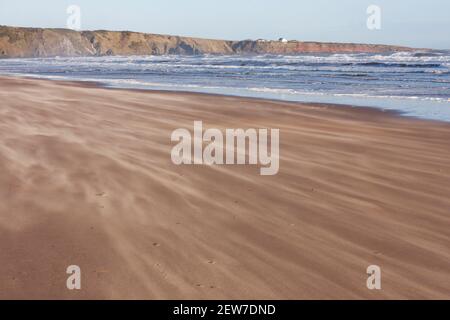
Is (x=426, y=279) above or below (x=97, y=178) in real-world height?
below

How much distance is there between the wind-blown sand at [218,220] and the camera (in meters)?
3.08

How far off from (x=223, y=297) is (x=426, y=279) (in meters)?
1.28

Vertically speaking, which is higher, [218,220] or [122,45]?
[122,45]

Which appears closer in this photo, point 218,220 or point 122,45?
point 218,220

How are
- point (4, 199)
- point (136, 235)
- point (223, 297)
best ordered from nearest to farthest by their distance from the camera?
point (223, 297) → point (136, 235) → point (4, 199)

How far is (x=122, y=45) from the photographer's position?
13225 cm

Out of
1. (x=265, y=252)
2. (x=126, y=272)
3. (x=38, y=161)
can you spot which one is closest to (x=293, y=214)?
(x=265, y=252)

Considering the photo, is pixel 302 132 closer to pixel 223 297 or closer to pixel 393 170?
pixel 393 170

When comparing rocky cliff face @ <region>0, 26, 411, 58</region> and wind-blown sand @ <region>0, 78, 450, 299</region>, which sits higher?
rocky cliff face @ <region>0, 26, 411, 58</region>

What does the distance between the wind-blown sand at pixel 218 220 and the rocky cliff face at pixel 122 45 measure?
109 meters

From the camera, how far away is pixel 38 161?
19.3ft

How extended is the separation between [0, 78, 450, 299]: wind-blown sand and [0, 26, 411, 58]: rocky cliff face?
358 feet

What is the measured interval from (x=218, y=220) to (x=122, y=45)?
134 m

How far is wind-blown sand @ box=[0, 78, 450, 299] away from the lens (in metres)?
3.08
